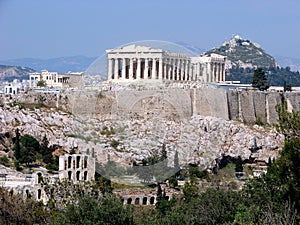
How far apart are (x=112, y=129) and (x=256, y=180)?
143 inches

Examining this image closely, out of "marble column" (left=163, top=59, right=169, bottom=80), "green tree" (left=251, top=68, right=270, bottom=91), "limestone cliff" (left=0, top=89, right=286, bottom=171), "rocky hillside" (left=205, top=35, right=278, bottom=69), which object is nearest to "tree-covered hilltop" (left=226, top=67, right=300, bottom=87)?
"rocky hillside" (left=205, top=35, right=278, bottom=69)

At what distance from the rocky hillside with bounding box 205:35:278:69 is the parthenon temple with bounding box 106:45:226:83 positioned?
149 feet

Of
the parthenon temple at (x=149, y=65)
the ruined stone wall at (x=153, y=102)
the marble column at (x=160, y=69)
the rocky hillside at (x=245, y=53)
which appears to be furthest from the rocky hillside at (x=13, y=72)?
the marble column at (x=160, y=69)

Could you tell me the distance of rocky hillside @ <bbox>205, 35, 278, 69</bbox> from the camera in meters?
71.0

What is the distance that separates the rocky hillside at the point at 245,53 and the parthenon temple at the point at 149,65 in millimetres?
45371

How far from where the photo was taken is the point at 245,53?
241 ft

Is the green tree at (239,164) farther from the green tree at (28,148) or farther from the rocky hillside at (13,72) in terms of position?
the rocky hillside at (13,72)

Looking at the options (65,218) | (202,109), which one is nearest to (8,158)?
(202,109)

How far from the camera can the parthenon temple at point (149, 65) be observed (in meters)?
19.7

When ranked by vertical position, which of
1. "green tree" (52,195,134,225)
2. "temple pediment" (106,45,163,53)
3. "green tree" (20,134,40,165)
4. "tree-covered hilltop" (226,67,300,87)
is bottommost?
"green tree" (52,195,134,225)

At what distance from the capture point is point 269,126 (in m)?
30.7

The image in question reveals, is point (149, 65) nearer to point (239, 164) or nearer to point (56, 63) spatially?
point (239, 164)

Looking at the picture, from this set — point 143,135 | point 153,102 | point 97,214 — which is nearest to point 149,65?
point 143,135

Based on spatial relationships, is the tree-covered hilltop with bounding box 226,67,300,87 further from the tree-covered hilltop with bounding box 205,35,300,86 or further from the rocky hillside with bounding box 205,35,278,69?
the rocky hillside with bounding box 205,35,278,69
